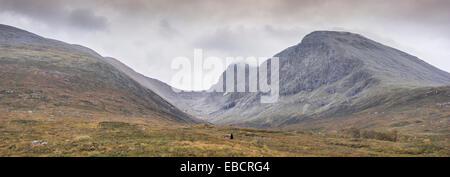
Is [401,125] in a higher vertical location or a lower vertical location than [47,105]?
lower

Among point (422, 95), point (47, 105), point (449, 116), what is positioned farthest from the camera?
point (422, 95)

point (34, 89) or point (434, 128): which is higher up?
point (34, 89)

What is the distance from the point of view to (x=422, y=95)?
454 feet

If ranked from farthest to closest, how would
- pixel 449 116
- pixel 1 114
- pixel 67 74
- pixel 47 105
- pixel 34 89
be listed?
pixel 67 74, pixel 449 116, pixel 34 89, pixel 47 105, pixel 1 114

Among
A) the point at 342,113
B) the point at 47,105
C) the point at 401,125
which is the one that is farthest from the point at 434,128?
the point at 47,105

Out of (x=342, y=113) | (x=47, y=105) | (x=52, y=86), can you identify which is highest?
(x=52, y=86)
